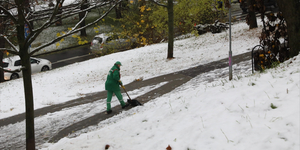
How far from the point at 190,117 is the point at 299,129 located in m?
1.91

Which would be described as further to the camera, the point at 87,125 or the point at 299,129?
the point at 87,125

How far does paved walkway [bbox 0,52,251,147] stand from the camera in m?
7.94

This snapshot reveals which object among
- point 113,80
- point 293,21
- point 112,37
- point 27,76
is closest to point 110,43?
point 112,37

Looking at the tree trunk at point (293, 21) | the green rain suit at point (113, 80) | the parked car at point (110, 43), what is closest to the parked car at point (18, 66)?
the parked car at point (110, 43)

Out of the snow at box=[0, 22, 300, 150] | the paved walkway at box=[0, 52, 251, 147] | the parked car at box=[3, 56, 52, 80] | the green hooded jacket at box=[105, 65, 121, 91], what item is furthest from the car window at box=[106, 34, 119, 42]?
the green hooded jacket at box=[105, 65, 121, 91]

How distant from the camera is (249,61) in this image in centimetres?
1082

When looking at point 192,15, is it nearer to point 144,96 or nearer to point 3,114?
point 144,96

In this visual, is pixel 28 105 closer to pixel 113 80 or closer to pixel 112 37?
pixel 113 80

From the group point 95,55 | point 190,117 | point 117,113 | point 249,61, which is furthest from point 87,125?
point 95,55

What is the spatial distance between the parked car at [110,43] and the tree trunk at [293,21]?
53.8 ft

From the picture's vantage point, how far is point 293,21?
695cm

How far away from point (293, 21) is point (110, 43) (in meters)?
17.3

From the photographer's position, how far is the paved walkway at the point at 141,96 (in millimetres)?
7939

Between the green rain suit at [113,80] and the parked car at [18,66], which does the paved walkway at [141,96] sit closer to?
the green rain suit at [113,80]
